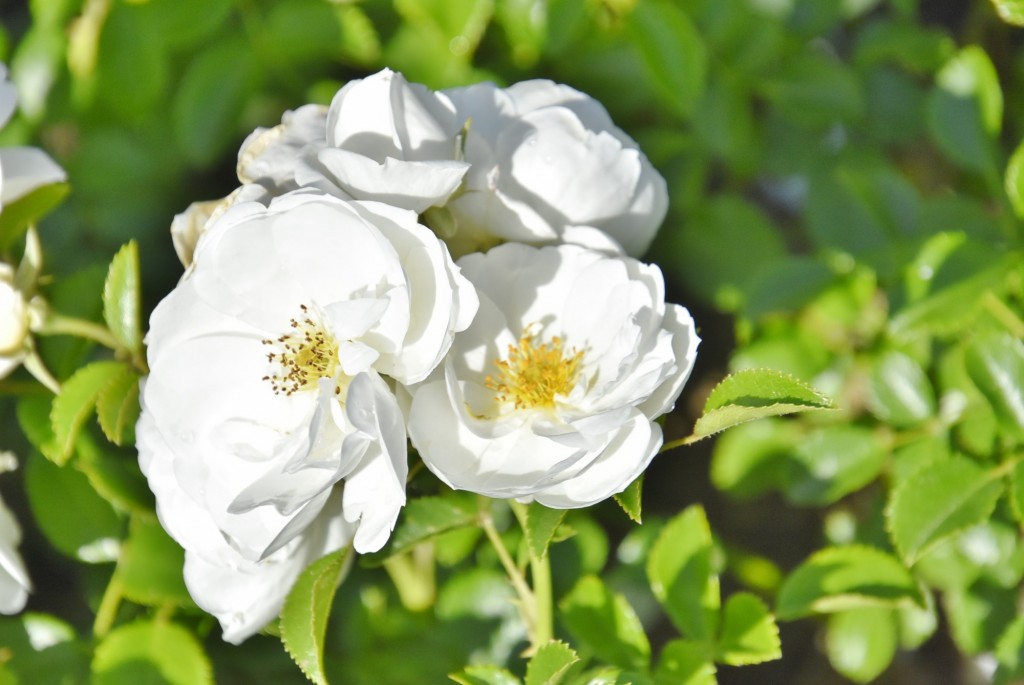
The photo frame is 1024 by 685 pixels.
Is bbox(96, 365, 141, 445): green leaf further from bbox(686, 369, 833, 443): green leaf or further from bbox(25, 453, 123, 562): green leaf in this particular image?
bbox(686, 369, 833, 443): green leaf

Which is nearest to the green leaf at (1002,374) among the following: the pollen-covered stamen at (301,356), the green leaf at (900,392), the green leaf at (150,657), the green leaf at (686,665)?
the green leaf at (900,392)

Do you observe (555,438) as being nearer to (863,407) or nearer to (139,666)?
(139,666)

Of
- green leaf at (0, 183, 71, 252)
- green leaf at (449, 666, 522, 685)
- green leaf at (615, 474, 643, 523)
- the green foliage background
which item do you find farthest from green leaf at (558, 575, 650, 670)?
green leaf at (0, 183, 71, 252)

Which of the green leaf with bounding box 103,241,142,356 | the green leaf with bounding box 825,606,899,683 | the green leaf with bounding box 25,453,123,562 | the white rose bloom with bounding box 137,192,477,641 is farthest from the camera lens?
the green leaf with bounding box 825,606,899,683

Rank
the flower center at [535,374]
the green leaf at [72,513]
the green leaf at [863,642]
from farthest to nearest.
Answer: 1. the green leaf at [863,642]
2. the green leaf at [72,513]
3. the flower center at [535,374]

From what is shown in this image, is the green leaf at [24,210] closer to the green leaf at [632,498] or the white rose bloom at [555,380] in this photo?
the white rose bloom at [555,380]

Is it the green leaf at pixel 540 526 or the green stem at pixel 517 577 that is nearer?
the green leaf at pixel 540 526

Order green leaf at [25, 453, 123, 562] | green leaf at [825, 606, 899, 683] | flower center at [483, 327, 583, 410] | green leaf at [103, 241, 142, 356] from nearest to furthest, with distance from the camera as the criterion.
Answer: flower center at [483, 327, 583, 410] → green leaf at [103, 241, 142, 356] → green leaf at [25, 453, 123, 562] → green leaf at [825, 606, 899, 683]
